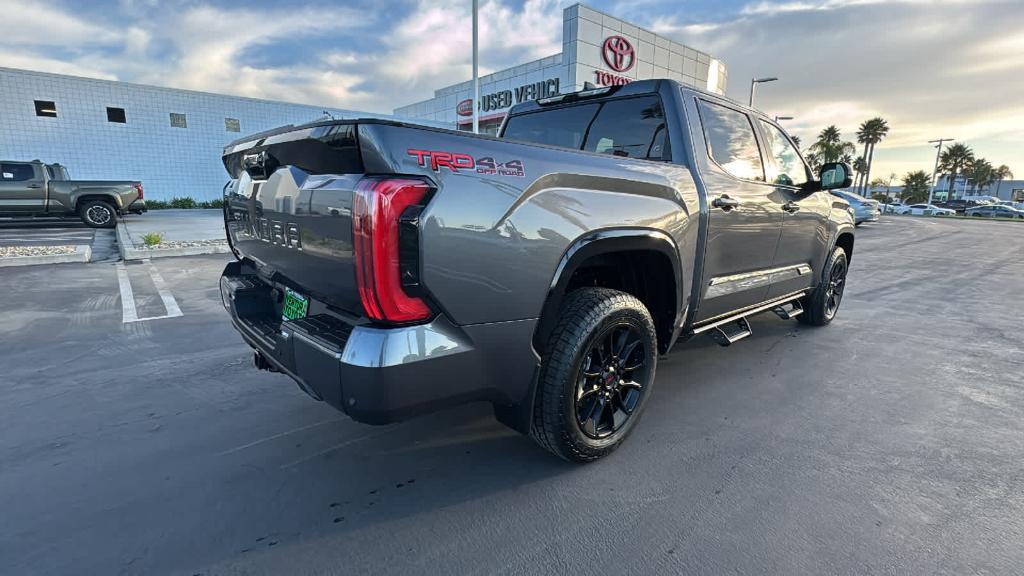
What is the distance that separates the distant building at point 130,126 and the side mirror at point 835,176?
1914cm

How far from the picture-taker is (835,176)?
4.21 meters

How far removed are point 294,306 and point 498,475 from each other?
1.25 meters

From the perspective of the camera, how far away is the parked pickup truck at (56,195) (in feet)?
40.5

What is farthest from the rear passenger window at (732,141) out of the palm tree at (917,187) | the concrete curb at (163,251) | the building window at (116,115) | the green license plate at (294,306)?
the palm tree at (917,187)

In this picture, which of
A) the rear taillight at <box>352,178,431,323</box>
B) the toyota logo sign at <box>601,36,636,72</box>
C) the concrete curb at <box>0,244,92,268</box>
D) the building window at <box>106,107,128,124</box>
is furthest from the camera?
the building window at <box>106,107,128,124</box>

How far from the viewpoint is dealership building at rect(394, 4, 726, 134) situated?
58.9 feet

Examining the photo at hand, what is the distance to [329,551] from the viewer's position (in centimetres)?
190

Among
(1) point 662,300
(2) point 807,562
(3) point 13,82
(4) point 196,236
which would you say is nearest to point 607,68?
(4) point 196,236

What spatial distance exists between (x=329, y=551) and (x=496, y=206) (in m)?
1.44

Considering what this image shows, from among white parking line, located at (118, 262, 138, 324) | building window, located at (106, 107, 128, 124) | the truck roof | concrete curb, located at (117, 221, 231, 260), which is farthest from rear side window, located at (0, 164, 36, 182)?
the truck roof

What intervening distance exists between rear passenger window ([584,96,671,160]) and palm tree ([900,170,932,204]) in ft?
292

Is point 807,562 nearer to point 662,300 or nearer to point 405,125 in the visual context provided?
point 662,300

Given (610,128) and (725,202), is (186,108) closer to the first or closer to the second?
(610,128)

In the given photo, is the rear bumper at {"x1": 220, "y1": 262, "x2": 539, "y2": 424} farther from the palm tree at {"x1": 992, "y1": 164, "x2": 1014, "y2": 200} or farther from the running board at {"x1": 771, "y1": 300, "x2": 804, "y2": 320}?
the palm tree at {"x1": 992, "y1": 164, "x2": 1014, "y2": 200}
